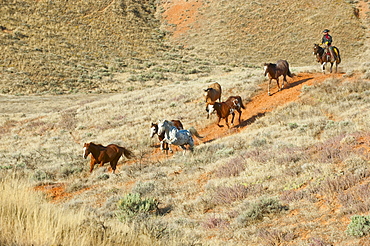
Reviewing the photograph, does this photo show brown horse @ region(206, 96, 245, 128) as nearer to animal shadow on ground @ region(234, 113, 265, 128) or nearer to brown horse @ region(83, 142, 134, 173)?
animal shadow on ground @ region(234, 113, 265, 128)

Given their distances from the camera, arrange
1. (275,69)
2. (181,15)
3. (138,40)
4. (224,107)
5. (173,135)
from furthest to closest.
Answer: (181,15) < (138,40) < (275,69) < (224,107) < (173,135)

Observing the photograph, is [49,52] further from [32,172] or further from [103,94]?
[32,172]

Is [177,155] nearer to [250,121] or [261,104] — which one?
[250,121]

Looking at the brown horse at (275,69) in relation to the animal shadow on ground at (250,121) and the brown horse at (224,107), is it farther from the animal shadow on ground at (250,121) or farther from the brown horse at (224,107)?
the brown horse at (224,107)

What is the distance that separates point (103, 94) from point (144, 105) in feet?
64.8

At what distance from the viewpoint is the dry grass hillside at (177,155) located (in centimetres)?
577

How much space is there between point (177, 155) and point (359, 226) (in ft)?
34.4

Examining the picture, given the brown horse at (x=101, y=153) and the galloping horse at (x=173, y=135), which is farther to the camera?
the galloping horse at (x=173, y=135)

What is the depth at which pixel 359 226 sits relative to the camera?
17.4 feet

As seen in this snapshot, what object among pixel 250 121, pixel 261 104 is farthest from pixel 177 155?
pixel 261 104

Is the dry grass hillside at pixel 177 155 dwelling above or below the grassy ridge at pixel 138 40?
below

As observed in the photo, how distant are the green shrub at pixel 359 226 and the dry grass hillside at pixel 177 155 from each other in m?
0.02

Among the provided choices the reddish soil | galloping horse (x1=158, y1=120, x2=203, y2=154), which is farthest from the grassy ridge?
galloping horse (x1=158, y1=120, x2=203, y2=154)

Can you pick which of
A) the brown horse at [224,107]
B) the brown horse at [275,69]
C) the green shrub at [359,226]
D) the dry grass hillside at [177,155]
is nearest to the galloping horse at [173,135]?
the dry grass hillside at [177,155]
